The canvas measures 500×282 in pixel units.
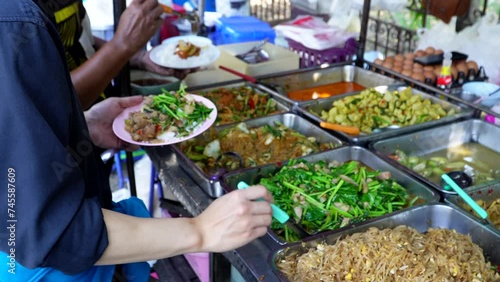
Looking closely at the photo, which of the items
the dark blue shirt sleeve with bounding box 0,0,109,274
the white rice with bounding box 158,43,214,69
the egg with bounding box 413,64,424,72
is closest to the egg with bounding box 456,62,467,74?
the egg with bounding box 413,64,424,72

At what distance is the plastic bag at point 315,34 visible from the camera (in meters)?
3.65

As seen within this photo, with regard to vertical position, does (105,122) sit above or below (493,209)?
above

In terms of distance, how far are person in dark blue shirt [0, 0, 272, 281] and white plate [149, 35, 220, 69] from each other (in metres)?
1.62

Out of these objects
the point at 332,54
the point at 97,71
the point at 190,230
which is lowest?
the point at 332,54

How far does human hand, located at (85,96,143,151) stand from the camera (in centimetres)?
198

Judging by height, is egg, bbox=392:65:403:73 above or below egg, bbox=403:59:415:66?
below

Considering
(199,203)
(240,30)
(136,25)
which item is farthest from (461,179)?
(240,30)

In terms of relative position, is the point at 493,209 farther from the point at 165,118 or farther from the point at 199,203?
the point at 165,118

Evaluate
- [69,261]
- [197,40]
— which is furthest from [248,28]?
[69,261]

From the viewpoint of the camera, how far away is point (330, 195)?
1859 millimetres

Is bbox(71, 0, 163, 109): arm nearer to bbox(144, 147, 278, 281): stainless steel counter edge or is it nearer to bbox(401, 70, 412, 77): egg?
bbox(144, 147, 278, 281): stainless steel counter edge

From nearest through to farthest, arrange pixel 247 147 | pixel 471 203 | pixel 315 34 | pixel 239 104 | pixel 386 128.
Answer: pixel 471 203 → pixel 247 147 → pixel 386 128 → pixel 239 104 → pixel 315 34

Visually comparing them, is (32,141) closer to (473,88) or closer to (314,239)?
(314,239)

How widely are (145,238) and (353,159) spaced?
1.40m
